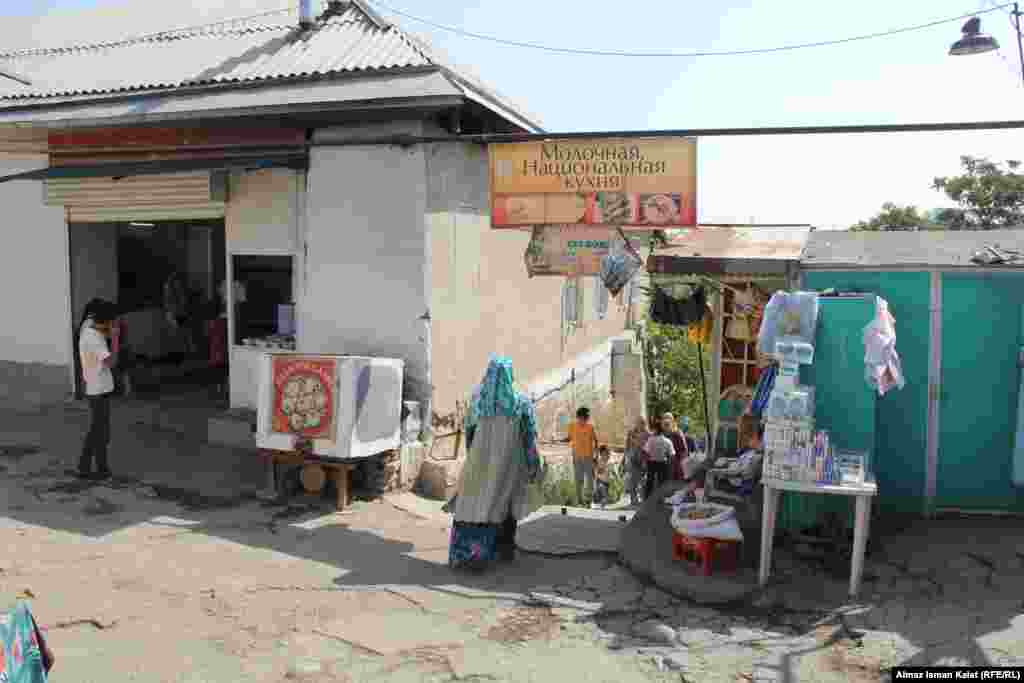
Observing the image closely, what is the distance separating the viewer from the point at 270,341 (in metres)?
10.0

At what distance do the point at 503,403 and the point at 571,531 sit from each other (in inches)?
67.5

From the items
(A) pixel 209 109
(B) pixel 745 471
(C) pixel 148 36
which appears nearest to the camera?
(B) pixel 745 471

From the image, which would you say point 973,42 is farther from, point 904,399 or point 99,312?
point 99,312

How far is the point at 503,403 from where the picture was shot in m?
6.95

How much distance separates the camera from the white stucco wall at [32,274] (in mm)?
11195

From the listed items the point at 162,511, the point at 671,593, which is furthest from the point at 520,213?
the point at 162,511

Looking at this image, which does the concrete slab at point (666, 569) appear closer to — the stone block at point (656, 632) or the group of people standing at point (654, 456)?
the stone block at point (656, 632)

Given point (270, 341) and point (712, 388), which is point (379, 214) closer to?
point (270, 341)

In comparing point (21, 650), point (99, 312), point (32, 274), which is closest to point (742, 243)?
point (99, 312)

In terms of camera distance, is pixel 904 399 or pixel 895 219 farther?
pixel 895 219

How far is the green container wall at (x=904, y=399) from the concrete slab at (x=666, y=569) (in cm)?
173

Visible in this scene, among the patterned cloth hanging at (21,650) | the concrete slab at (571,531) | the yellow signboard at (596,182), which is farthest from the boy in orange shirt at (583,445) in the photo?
the patterned cloth hanging at (21,650)

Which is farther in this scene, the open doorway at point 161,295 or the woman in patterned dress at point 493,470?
the open doorway at point 161,295

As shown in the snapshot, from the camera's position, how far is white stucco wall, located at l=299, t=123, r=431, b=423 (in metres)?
8.99
